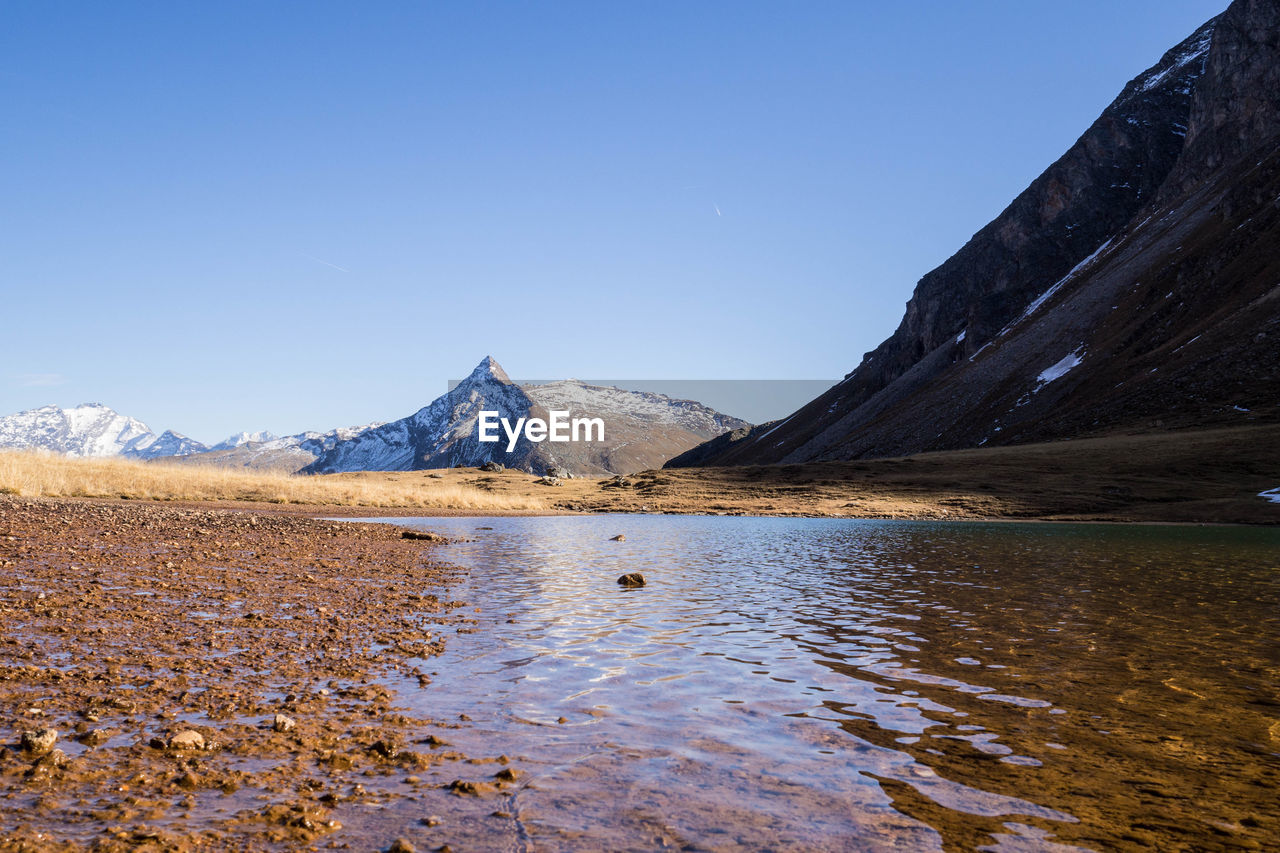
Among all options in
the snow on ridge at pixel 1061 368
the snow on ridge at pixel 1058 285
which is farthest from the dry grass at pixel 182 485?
the snow on ridge at pixel 1058 285

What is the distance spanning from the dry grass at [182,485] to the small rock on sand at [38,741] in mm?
39501

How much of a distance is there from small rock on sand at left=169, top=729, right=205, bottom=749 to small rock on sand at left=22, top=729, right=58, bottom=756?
900 millimetres

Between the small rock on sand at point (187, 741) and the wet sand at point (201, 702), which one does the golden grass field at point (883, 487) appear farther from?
the small rock on sand at point (187, 741)

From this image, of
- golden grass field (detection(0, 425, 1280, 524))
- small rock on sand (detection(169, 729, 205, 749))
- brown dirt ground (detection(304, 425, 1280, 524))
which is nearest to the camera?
small rock on sand (detection(169, 729, 205, 749))

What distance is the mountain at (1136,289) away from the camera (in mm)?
95375

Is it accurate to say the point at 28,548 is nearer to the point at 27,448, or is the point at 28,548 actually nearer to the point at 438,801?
the point at 438,801

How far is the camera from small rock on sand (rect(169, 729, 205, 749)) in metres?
7.01

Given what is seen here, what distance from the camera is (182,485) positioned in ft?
166

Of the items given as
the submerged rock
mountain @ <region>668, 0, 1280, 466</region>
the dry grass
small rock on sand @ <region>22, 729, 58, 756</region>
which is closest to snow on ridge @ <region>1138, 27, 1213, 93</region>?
mountain @ <region>668, 0, 1280, 466</region>

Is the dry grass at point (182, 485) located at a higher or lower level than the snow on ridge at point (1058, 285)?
lower

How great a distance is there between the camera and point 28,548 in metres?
19.2

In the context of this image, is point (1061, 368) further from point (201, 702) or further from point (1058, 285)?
point (201, 702)

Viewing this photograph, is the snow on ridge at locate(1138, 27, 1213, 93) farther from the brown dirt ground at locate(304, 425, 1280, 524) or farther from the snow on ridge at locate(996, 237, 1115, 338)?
the brown dirt ground at locate(304, 425, 1280, 524)

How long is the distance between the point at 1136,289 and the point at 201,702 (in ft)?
486
